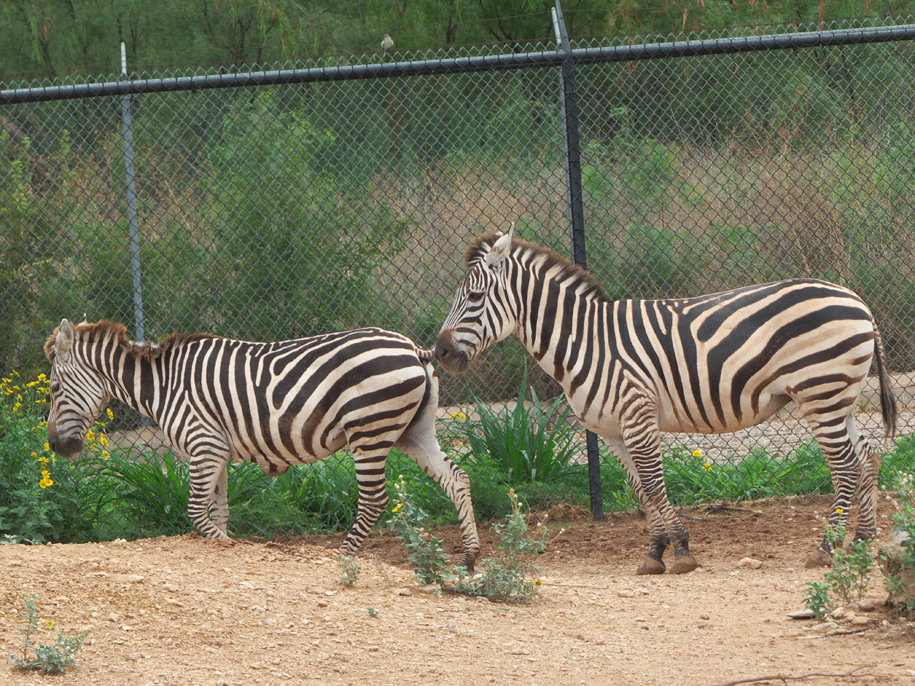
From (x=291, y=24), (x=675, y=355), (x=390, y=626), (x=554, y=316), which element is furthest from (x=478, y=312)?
(x=291, y=24)

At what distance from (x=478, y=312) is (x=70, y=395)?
2.55m

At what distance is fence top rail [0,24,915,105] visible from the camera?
5.63 meters

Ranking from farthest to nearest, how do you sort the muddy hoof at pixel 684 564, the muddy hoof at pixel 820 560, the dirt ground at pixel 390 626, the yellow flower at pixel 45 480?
the yellow flower at pixel 45 480
the muddy hoof at pixel 684 564
the muddy hoof at pixel 820 560
the dirt ground at pixel 390 626

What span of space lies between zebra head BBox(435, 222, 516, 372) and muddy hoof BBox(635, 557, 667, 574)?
1.48 m

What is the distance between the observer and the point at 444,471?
5090mm

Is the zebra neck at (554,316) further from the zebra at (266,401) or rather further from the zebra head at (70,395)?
the zebra head at (70,395)

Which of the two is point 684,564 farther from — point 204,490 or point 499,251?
point 204,490

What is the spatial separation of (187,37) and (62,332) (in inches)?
332

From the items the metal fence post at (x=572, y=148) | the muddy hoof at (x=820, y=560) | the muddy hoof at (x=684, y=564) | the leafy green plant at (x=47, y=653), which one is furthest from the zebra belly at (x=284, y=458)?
the muddy hoof at (x=820, y=560)

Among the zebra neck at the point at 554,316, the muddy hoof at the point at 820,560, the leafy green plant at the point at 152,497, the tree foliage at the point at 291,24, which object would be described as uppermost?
the tree foliage at the point at 291,24

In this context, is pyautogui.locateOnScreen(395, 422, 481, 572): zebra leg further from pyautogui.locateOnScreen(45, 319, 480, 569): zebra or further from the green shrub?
the green shrub

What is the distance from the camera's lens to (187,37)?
41.4ft

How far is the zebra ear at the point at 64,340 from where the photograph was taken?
215 inches

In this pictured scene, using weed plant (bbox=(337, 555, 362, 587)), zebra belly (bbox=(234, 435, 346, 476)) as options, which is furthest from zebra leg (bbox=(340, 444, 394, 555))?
weed plant (bbox=(337, 555, 362, 587))
